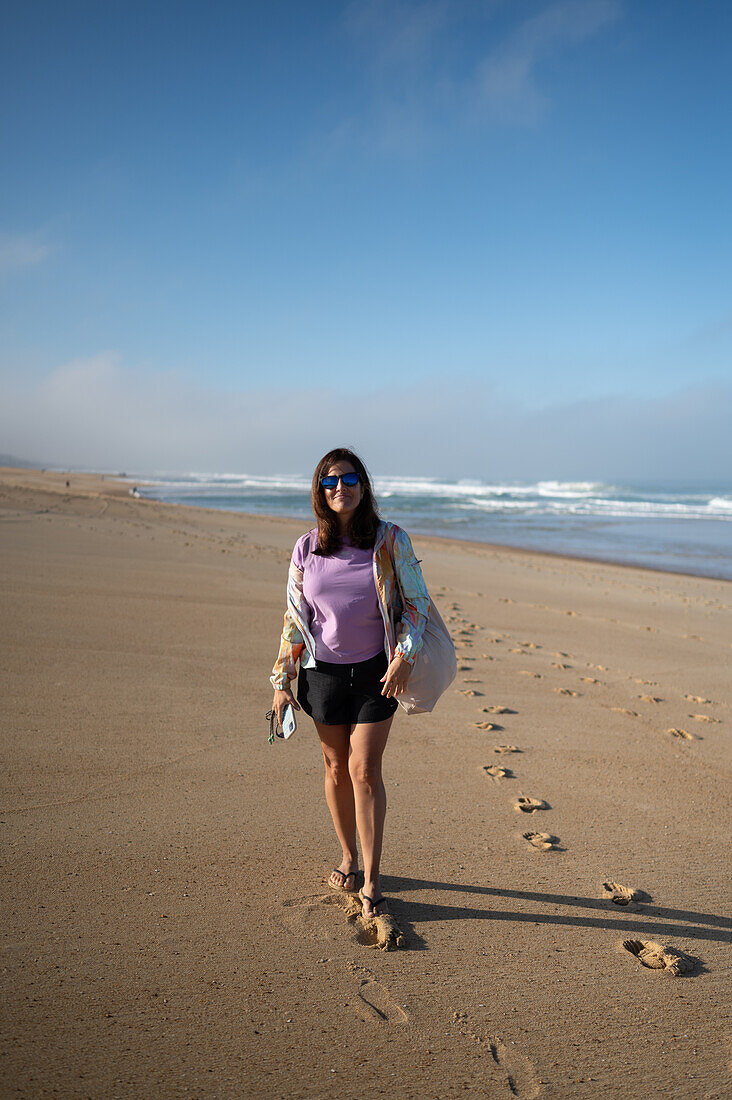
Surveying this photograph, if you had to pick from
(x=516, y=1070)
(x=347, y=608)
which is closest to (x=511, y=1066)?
(x=516, y=1070)

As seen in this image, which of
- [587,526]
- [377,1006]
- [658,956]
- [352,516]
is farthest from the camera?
[587,526]

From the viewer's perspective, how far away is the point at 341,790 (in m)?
2.92

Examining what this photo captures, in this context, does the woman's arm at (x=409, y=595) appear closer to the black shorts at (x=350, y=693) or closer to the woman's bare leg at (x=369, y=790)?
the black shorts at (x=350, y=693)

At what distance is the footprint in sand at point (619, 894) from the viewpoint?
297 cm

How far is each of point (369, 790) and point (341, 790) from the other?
0.22 m

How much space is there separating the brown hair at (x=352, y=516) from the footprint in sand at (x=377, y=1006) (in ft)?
5.11

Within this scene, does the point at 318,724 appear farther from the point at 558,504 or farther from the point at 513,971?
the point at 558,504

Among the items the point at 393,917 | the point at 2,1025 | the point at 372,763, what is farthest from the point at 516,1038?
the point at 2,1025

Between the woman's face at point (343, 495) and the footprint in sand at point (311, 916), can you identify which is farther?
the woman's face at point (343, 495)

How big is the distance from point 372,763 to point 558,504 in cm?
4365

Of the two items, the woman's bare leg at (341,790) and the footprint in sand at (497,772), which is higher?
the woman's bare leg at (341,790)

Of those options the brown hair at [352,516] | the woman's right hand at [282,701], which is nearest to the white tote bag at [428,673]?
the brown hair at [352,516]

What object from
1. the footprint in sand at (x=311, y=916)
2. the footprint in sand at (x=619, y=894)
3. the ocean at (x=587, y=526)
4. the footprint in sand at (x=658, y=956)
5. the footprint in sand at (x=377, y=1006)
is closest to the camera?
the footprint in sand at (x=377, y=1006)

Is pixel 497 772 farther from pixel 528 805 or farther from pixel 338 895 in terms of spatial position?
pixel 338 895
